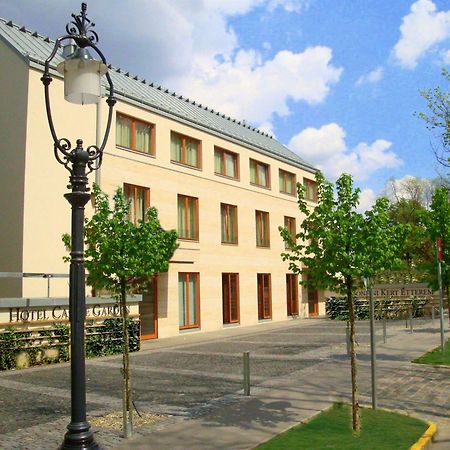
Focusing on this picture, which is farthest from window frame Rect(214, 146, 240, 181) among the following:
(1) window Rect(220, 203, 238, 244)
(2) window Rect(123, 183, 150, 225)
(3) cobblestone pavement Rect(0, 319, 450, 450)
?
(3) cobblestone pavement Rect(0, 319, 450, 450)

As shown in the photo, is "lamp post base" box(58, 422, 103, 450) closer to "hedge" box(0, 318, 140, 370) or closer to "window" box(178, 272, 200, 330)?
"hedge" box(0, 318, 140, 370)

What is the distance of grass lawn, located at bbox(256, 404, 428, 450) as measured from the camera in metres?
6.68

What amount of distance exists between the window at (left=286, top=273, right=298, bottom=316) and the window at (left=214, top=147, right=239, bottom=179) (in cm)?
774

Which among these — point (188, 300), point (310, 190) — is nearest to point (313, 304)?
point (310, 190)

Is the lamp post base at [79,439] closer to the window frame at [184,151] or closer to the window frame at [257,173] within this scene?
the window frame at [184,151]

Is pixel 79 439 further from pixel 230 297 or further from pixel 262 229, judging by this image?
pixel 262 229

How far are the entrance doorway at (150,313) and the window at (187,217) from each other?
2.93 metres

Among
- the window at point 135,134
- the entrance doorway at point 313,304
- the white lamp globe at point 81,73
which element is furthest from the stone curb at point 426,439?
the entrance doorway at point 313,304

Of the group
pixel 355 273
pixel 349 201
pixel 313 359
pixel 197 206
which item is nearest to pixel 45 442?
pixel 355 273

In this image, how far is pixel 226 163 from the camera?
92.0 feet

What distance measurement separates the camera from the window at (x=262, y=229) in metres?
30.4

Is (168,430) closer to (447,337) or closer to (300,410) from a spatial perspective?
(300,410)

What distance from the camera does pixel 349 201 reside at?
749 cm

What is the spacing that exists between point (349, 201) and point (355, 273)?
1.01 metres
